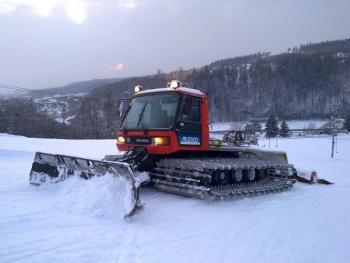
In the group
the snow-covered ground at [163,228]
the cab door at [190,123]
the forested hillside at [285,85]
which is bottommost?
the snow-covered ground at [163,228]

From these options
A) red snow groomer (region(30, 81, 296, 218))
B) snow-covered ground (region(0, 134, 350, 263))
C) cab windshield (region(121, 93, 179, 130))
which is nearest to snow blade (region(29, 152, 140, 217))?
red snow groomer (region(30, 81, 296, 218))

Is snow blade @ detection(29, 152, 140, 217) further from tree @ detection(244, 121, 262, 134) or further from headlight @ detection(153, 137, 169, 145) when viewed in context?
tree @ detection(244, 121, 262, 134)

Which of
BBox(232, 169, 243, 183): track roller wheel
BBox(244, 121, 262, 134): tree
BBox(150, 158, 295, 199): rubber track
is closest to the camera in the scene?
BBox(150, 158, 295, 199): rubber track

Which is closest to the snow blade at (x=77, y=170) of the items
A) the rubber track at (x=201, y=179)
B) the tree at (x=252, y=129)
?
the rubber track at (x=201, y=179)

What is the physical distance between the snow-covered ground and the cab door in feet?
4.61

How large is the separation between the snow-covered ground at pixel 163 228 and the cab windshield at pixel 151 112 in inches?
63.2

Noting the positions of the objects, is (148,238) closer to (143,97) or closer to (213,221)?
(213,221)

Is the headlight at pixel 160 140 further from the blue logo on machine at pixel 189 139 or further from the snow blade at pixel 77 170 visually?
the snow blade at pixel 77 170

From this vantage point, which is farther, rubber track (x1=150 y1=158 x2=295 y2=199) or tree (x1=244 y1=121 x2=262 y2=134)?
tree (x1=244 y1=121 x2=262 y2=134)

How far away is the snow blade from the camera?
6566mm

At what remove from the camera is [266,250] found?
5.30 metres

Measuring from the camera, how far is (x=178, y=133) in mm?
8562

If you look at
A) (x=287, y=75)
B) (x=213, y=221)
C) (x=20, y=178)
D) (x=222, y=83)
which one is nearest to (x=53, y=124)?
(x=20, y=178)

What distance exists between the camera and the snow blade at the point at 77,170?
657 cm
